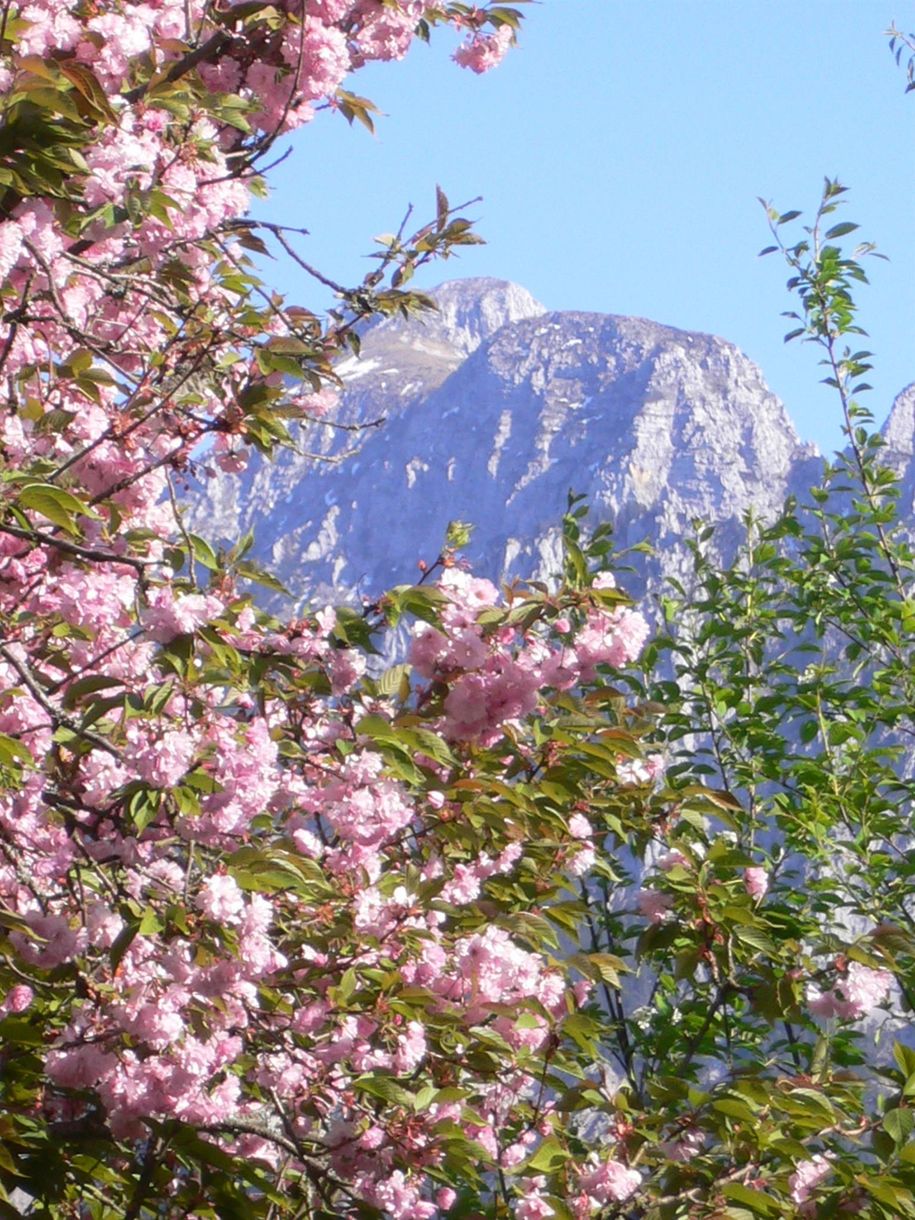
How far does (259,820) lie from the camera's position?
3.38 metres

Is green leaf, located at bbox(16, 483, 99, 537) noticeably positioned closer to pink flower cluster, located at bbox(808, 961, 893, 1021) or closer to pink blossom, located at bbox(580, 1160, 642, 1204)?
pink blossom, located at bbox(580, 1160, 642, 1204)

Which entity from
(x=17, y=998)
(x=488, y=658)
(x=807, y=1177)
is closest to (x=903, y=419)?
(x=488, y=658)

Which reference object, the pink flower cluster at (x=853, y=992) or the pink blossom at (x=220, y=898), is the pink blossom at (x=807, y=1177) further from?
the pink blossom at (x=220, y=898)

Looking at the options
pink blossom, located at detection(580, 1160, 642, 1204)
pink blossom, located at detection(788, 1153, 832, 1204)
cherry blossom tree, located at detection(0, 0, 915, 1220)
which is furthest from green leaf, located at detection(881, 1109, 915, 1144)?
pink blossom, located at detection(580, 1160, 642, 1204)

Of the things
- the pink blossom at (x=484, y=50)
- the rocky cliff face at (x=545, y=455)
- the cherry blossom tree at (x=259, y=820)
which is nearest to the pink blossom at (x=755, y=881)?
Answer: the cherry blossom tree at (x=259, y=820)

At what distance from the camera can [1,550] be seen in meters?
3.02

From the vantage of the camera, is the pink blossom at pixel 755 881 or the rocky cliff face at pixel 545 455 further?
the rocky cliff face at pixel 545 455

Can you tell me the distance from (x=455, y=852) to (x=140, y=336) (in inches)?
64.9

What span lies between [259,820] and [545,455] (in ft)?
551

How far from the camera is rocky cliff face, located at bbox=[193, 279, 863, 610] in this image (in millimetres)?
153875

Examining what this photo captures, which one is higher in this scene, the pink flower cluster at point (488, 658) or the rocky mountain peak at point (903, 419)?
the rocky mountain peak at point (903, 419)

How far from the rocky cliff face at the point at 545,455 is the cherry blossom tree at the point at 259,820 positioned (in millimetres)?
133083

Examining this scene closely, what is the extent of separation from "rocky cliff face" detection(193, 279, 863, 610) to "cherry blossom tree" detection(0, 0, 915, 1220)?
133 metres

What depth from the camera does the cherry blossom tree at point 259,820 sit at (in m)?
2.72
